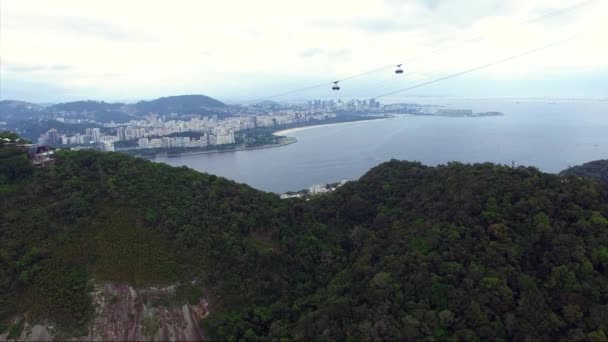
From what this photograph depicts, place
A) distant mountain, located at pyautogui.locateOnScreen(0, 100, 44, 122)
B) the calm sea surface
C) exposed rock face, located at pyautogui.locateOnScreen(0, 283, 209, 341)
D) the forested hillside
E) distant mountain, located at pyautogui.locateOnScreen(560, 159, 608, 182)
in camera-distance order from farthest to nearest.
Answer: distant mountain, located at pyautogui.locateOnScreen(0, 100, 44, 122)
the calm sea surface
distant mountain, located at pyautogui.locateOnScreen(560, 159, 608, 182)
exposed rock face, located at pyautogui.locateOnScreen(0, 283, 209, 341)
the forested hillside

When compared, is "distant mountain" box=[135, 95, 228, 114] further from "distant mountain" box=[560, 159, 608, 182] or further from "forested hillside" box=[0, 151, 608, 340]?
"forested hillside" box=[0, 151, 608, 340]

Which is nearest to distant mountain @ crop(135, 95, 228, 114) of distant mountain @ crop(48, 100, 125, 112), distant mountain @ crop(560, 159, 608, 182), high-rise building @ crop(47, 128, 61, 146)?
distant mountain @ crop(48, 100, 125, 112)

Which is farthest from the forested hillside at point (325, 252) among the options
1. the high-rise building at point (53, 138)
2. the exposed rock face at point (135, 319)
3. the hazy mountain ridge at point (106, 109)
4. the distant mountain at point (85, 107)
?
the distant mountain at point (85, 107)

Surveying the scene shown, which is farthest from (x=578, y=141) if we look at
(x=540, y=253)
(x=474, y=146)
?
(x=540, y=253)

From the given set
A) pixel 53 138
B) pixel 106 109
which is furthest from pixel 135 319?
pixel 106 109

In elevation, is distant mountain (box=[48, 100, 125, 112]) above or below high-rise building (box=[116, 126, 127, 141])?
above

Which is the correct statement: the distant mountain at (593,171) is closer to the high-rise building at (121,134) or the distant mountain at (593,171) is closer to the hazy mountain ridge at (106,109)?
the high-rise building at (121,134)

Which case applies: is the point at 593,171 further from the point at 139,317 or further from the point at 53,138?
the point at 53,138
